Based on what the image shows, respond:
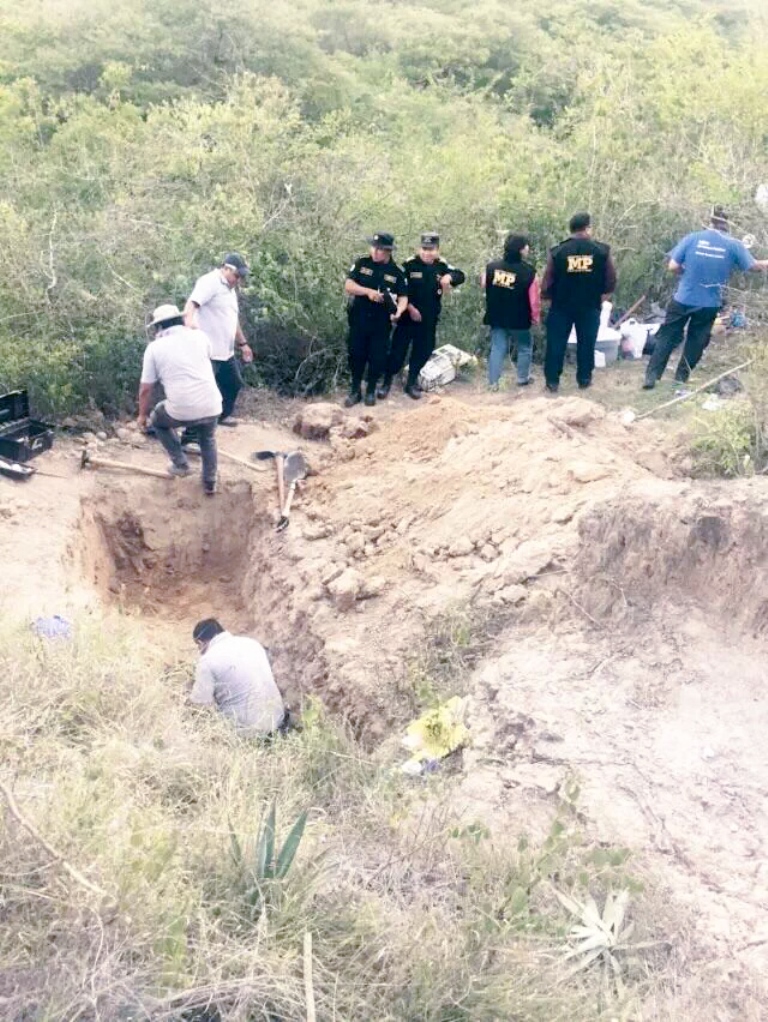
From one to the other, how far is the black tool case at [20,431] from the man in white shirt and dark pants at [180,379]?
0.92m

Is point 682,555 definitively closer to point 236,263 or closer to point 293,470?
point 293,470

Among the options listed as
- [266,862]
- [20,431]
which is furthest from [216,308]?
[266,862]

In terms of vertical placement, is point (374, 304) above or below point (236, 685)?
above

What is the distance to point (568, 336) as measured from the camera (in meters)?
9.19

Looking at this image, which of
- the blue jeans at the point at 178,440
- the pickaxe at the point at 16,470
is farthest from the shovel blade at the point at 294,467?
the pickaxe at the point at 16,470

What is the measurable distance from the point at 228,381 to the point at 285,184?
2249 millimetres

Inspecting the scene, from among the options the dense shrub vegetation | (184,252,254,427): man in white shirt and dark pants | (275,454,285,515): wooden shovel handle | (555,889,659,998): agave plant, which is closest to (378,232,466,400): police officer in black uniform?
the dense shrub vegetation

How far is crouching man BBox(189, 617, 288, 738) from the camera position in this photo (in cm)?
552

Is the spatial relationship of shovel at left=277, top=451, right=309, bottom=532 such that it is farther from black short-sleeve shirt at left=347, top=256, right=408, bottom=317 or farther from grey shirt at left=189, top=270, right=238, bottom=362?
black short-sleeve shirt at left=347, top=256, right=408, bottom=317

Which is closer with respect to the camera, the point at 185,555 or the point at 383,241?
the point at 185,555

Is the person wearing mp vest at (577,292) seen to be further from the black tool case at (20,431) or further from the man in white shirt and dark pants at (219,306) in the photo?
the black tool case at (20,431)

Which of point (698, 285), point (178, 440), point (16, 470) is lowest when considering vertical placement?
point (16, 470)

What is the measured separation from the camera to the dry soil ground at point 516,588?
177 inches

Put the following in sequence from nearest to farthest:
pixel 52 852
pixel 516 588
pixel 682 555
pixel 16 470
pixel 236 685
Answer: pixel 52 852, pixel 236 685, pixel 682 555, pixel 516 588, pixel 16 470
